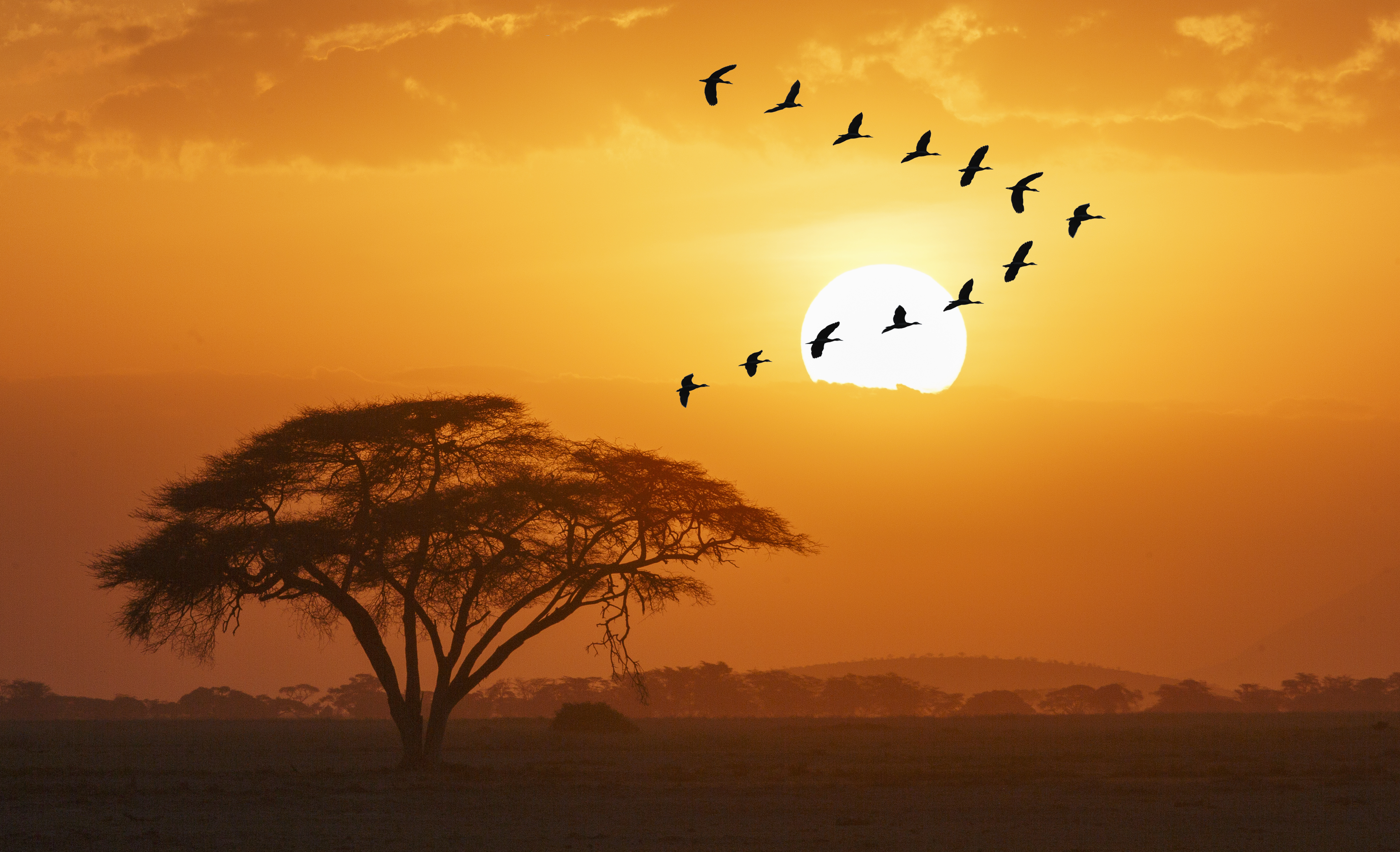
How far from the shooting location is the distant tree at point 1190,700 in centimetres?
10369

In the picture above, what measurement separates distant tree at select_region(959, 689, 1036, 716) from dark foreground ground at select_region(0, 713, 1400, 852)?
55162mm

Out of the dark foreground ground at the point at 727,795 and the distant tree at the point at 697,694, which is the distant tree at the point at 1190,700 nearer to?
the distant tree at the point at 697,694

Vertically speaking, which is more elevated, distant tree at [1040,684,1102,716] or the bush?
distant tree at [1040,684,1102,716]

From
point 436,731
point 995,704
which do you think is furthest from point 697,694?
point 436,731

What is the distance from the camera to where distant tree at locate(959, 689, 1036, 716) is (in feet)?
337

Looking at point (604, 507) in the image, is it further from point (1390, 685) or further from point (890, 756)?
point (1390, 685)

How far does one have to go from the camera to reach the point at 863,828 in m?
23.2

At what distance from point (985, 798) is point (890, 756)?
11.3 meters

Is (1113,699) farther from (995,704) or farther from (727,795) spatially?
(727,795)

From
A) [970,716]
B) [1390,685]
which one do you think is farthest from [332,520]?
[1390,685]

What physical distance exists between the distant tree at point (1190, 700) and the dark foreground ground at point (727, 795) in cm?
5782

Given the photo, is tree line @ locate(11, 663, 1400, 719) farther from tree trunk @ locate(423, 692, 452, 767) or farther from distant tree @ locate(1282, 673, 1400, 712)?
tree trunk @ locate(423, 692, 452, 767)

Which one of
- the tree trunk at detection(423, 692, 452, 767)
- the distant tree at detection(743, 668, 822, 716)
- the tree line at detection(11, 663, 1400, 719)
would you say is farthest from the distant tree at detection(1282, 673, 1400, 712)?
the tree trunk at detection(423, 692, 452, 767)

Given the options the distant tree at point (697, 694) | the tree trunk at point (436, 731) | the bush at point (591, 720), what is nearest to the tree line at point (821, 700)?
the distant tree at point (697, 694)
